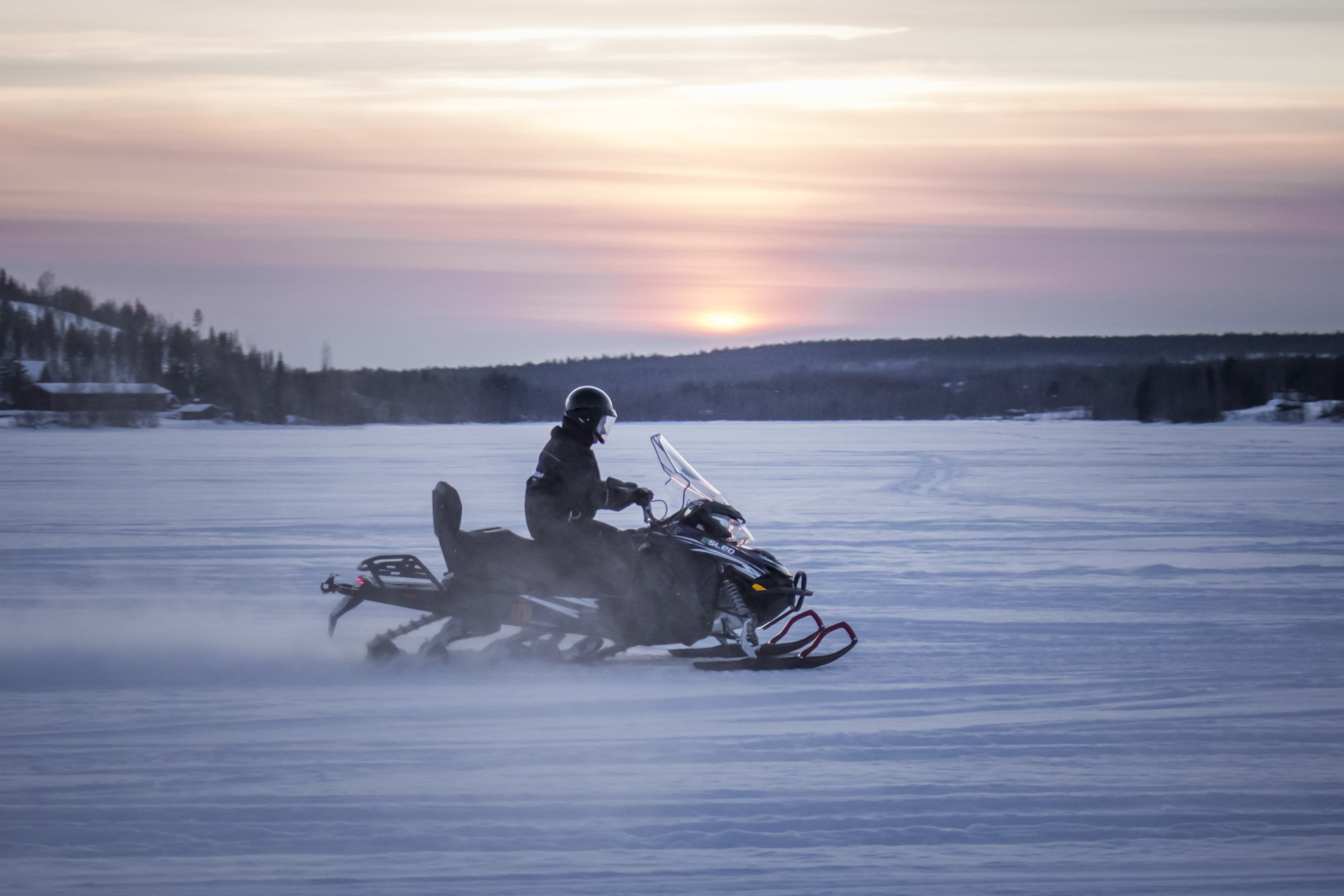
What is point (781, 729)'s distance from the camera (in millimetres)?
5332

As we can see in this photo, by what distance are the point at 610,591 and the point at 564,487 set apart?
679 mm

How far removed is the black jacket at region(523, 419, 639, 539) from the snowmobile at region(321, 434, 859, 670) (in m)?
0.23

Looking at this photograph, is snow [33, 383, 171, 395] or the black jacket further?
snow [33, 383, 171, 395]

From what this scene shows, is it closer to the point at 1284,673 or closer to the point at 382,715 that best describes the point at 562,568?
the point at 382,715

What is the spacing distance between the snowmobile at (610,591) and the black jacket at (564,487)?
229 mm

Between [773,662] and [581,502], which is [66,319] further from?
[773,662]

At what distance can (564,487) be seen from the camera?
21.3 ft

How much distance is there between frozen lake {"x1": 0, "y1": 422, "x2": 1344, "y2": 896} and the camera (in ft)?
12.3

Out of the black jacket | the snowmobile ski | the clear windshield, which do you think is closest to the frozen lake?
the snowmobile ski

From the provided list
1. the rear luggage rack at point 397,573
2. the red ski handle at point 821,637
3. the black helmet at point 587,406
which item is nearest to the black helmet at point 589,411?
the black helmet at point 587,406

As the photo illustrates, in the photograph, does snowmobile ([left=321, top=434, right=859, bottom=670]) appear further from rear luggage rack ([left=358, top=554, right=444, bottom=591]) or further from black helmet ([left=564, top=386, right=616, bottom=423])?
black helmet ([left=564, top=386, right=616, bottom=423])

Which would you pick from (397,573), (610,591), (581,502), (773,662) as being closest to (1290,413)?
(773,662)

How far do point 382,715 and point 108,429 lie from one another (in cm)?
6982

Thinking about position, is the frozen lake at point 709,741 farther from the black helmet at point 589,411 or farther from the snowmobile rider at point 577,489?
the black helmet at point 589,411
